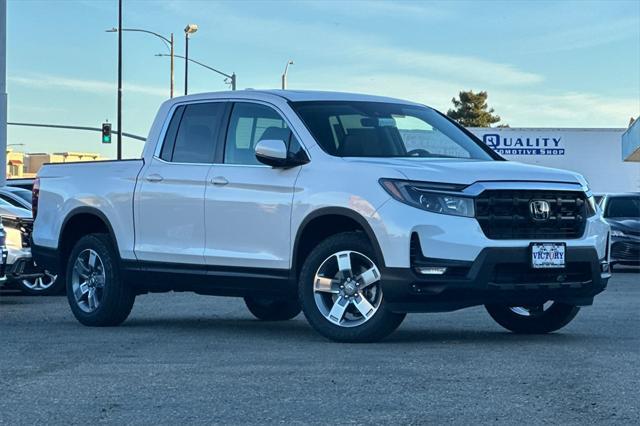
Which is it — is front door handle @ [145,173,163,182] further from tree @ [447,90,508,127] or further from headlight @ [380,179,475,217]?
tree @ [447,90,508,127]

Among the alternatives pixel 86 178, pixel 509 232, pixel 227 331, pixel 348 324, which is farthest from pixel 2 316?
pixel 509 232

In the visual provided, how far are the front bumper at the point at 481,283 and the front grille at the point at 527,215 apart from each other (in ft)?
0.50

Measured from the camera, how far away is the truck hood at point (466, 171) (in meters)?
8.70

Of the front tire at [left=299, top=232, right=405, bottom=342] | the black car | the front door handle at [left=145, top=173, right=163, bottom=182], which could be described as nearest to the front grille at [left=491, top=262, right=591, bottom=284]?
the front tire at [left=299, top=232, right=405, bottom=342]

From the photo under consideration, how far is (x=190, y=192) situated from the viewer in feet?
33.2

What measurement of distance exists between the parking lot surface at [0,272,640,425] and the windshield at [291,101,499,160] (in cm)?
143

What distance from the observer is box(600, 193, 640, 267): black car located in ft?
73.6

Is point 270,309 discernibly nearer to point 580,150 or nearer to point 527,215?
point 527,215

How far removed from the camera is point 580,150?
44.7 m

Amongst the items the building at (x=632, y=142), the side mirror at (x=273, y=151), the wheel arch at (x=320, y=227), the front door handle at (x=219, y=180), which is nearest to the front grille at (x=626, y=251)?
the front door handle at (x=219, y=180)

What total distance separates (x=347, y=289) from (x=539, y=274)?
136 centimetres

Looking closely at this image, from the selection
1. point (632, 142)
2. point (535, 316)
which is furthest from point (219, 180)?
point (632, 142)

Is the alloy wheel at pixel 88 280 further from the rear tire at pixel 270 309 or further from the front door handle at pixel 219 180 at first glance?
the front door handle at pixel 219 180

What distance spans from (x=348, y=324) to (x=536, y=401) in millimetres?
2760
